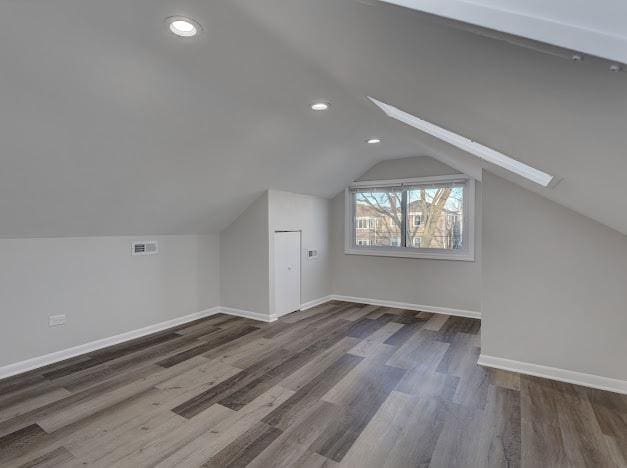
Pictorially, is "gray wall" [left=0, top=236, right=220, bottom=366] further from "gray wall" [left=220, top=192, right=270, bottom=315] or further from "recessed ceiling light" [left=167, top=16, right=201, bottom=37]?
"recessed ceiling light" [left=167, top=16, right=201, bottom=37]

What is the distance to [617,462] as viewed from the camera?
1850mm

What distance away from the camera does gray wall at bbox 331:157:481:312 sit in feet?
15.3

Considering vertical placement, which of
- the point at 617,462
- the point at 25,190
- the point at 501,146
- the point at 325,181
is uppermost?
the point at 325,181

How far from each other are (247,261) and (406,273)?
8.19ft

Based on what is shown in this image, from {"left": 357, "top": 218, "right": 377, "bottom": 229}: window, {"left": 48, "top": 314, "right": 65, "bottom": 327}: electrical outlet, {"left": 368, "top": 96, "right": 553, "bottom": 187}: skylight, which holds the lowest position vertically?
{"left": 48, "top": 314, "right": 65, "bottom": 327}: electrical outlet

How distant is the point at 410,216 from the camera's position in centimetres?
512

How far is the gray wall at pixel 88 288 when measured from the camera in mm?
2922

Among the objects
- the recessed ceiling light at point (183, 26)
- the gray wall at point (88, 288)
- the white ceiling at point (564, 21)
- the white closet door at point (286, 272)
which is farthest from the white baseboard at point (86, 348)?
the white ceiling at point (564, 21)

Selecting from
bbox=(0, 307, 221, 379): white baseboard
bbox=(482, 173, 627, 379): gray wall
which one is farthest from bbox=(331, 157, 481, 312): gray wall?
bbox=(0, 307, 221, 379): white baseboard

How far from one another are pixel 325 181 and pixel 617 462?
163 inches

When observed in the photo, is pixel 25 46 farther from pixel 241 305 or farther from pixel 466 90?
pixel 241 305

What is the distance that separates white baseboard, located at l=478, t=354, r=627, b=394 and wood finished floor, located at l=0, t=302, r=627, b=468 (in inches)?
4.4

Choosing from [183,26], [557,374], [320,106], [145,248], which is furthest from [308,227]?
[183,26]

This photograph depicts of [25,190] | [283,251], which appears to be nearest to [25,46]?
[25,190]
